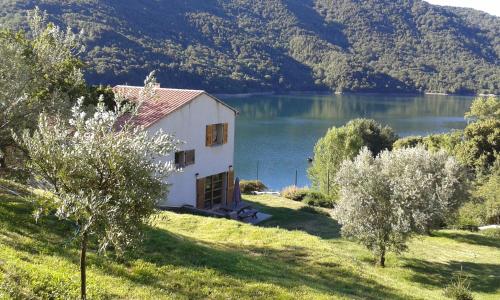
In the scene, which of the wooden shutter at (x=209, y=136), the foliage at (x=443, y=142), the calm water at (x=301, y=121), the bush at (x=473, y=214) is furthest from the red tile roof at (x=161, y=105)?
the calm water at (x=301, y=121)

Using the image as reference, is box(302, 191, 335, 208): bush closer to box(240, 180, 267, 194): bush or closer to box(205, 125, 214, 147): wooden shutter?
box(240, 180, 267, 194): bush

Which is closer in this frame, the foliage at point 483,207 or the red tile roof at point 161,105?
the red tile roof at point 161,105

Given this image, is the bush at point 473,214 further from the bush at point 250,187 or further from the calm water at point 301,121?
the calm water at point 301,121

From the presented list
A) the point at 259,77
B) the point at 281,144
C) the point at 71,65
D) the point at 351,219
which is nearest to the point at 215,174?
the point at 351,219

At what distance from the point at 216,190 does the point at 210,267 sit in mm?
18775

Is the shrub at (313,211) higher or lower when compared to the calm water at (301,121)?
lower

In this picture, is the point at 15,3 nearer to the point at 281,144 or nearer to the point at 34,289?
the point at 281,144

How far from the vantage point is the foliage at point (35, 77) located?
43.9 ft

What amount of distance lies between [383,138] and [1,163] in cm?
5873

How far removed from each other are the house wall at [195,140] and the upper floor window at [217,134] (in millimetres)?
267

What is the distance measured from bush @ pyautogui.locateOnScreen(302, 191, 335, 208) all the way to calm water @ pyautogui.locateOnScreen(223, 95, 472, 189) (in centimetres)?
2461

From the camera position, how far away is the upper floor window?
3034 cm

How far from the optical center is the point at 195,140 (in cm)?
2925

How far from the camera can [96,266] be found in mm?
11297
